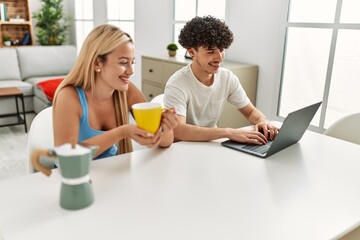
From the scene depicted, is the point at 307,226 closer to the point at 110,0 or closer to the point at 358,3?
the point at 358,3

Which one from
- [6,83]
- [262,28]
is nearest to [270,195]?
[262,28]

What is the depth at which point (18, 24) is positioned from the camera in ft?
18.8

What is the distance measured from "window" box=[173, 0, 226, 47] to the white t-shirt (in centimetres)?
176

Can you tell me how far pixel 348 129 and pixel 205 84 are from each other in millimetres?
→ 724

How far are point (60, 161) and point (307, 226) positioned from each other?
0.62 metres

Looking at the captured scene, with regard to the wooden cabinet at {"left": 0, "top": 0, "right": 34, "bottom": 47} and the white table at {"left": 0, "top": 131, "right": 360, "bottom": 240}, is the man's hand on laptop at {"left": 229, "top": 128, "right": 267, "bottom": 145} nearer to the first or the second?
the white table at {"left": 0, "top": 131, "right": 360, "bottom": 240}

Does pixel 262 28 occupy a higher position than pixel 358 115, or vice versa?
pixel 262 28

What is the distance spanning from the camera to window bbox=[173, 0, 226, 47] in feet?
11.3

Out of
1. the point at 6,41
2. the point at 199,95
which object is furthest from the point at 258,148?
the point at 6,41

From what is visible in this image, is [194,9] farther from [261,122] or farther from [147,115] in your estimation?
[147,115]

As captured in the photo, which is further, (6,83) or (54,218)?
(6,83)

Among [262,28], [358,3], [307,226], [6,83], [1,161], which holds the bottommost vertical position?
[1,161]

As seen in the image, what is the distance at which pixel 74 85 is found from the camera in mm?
1345

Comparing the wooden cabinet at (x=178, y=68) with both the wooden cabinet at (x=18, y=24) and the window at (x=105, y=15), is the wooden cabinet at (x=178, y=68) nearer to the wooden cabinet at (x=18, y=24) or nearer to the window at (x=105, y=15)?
the window at (x=105, y=15)
